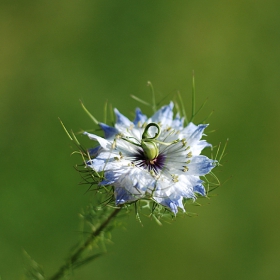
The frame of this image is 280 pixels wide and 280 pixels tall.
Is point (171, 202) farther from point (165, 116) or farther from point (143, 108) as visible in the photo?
point (143, 108)

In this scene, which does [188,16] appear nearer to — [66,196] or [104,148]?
[66,196]

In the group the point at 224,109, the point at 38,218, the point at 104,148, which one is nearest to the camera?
the point at 104,148

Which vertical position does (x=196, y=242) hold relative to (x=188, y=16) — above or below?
below

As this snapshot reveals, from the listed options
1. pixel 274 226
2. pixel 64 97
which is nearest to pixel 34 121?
pixel 64 97

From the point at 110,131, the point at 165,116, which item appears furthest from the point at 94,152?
the point at 165,116

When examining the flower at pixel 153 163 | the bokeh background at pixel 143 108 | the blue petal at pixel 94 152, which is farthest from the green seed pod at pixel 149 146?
the bokeh background at pixel 143 108

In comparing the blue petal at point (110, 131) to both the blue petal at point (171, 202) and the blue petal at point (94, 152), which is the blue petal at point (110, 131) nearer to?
the blue petal at point (94, 152)
